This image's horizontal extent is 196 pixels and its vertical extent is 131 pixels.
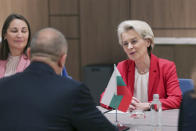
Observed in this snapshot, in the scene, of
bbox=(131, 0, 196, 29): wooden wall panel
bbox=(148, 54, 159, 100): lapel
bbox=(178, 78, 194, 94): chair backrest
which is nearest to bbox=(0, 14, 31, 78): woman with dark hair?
bbox=(148, 54, 159, 100): lapel

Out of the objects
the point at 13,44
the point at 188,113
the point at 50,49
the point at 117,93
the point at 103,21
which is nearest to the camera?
the point at 188,113

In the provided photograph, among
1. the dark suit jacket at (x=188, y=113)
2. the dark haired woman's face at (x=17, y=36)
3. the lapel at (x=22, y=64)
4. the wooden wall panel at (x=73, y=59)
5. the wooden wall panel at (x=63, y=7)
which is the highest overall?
the wooden wall panel at (x=63, y=7)

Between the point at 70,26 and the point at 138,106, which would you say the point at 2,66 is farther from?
the point at 70,26

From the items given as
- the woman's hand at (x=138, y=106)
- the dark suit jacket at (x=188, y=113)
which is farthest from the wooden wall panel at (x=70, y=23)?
the dark suit jacket at (x=188, y=113)

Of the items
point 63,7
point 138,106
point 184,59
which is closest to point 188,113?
point 138,106

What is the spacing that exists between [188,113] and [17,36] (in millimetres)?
2686

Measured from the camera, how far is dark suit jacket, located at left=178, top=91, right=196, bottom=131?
5.62ft

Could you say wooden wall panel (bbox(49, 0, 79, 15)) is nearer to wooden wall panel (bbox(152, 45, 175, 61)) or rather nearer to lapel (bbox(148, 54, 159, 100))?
wooden wall panel (bbox(152, 45, 175, 61))

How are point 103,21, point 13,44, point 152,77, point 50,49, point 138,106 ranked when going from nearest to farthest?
point 50,49, point 138,106, point 152,77, point 13,44, point 103,21

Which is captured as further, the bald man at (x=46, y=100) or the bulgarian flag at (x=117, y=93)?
the bulgarian flag at (x=117, y=93)

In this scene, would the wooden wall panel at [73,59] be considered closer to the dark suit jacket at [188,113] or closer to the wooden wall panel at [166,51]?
the wooden wall panel at [166,51]

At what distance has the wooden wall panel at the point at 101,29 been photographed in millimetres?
6824

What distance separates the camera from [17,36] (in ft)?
13.4

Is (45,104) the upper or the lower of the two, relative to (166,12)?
lower
